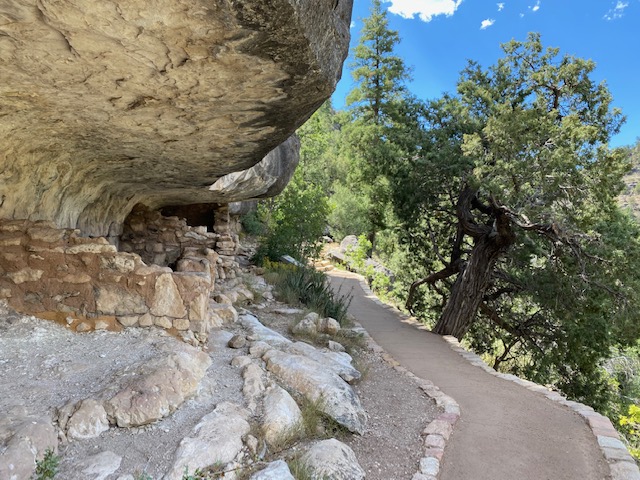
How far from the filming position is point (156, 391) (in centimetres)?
Result: 270

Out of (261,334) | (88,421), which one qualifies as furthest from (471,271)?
(88,421)

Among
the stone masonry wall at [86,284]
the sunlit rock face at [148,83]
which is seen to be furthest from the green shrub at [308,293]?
the sunlit rock face at [148,83]

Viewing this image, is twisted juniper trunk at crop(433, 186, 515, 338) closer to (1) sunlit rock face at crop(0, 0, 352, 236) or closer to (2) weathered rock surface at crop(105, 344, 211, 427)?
(1) sunlit rock face at crop(0, 0, 352, 236)

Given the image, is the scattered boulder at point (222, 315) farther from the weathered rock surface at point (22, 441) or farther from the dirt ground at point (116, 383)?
the weathered rock surface at point (22, 441)

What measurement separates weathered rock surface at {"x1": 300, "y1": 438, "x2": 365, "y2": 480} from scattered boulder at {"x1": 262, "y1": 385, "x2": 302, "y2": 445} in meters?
0.22

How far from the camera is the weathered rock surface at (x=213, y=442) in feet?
7.63

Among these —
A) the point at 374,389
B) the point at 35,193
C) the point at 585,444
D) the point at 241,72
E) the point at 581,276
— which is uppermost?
the point at 241,72

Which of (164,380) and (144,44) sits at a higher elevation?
(144,44)

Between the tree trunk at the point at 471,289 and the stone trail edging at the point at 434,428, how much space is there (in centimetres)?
331

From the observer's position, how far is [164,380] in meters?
2.80

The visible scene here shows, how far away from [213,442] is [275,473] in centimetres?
40

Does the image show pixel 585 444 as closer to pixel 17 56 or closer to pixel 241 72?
pixel 241 72

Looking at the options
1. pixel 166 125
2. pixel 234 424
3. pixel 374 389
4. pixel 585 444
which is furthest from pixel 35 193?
pixel 585 444

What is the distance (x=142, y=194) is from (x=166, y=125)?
3.11 meters
